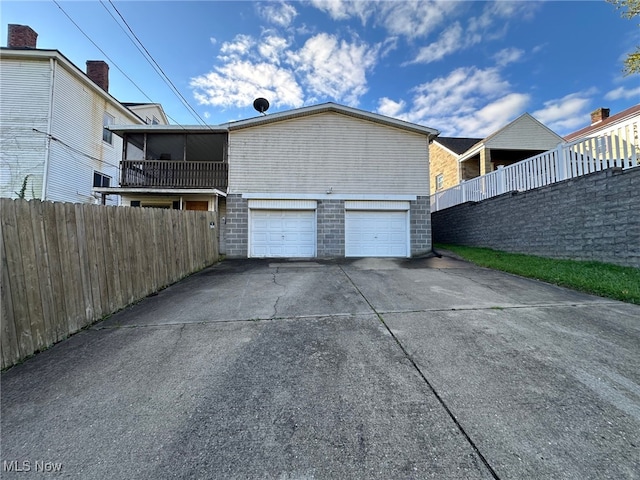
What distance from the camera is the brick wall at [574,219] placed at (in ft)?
17.3

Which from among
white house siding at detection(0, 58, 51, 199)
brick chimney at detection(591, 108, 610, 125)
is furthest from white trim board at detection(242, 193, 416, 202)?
brick chimney at detection(591, 108, 610, 125)

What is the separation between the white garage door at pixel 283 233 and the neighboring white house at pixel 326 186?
0.04m

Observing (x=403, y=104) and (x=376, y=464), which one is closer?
(x=376, y=464)

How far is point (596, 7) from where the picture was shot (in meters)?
8.10

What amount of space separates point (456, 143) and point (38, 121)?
22499mm

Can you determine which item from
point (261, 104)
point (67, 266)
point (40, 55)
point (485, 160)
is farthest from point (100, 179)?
point (485, 160)

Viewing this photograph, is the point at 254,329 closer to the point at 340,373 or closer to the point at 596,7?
the point at 340,373

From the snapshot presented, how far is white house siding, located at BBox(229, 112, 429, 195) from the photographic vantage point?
10.4 m

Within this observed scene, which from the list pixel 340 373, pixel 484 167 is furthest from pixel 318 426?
pixel 484 167

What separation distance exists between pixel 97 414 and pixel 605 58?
16.2m

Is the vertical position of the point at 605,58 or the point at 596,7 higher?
the point at 596,7

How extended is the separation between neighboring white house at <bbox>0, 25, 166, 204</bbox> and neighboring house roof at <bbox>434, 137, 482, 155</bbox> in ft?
66.9

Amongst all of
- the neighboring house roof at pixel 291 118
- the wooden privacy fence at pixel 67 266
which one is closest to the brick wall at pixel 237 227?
the neighboring house roof at pixel 291 118

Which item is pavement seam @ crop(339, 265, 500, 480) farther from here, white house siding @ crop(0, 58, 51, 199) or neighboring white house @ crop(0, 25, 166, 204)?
white house siding @ crop(0, 58, 51, 199)
